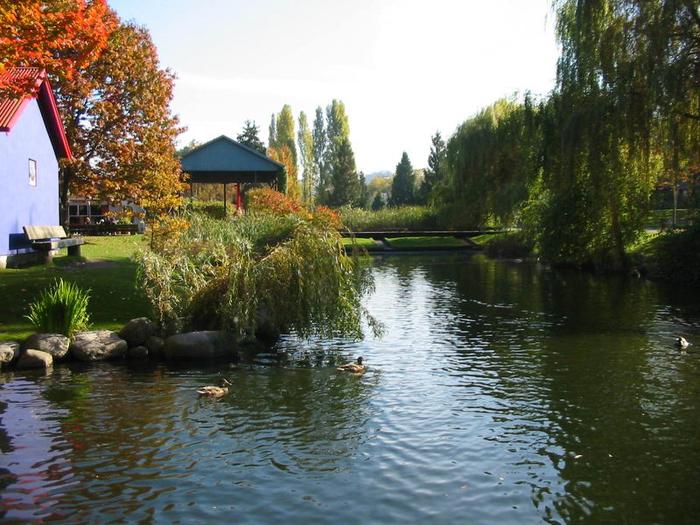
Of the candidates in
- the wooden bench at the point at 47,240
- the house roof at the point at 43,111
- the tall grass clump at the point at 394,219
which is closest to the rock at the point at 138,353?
the wooden bench at the point at 47,240

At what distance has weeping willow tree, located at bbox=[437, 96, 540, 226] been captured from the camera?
42250mm

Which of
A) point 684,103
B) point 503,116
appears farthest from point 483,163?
point 684,103

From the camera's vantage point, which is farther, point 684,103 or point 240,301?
point 684,103

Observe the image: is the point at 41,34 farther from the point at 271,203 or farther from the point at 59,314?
the point at 271,203

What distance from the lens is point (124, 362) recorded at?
13703 millimetres

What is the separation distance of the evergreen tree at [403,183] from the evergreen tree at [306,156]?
13.7 meters

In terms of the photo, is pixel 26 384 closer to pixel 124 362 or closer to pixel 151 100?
pixel 124 362

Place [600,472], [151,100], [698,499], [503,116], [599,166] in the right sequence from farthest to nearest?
[503,116], [151,100], [599,166], [600,472], [698,499]

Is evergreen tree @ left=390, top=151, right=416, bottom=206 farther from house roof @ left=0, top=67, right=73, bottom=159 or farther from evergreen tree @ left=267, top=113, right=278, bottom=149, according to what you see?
house roof @ left=0, top=67, right=73, bottom=159

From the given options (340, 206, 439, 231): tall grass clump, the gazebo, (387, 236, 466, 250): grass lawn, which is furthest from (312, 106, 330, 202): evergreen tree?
the gazebo

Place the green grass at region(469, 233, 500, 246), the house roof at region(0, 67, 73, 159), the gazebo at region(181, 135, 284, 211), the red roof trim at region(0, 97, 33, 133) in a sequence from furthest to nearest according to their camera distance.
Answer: the green grass at region(469, 233, 500, 246)
the gazebo at region(181, 135, 284, 211)
the house roof at region(0, 67, 73, 159)
the red roof trim at region(0, 97, 33, 133)

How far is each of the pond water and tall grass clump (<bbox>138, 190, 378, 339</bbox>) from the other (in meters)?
0.78

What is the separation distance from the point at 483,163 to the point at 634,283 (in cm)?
2096

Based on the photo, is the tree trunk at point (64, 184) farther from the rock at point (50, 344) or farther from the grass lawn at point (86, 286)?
the rock at point (50, 344)
